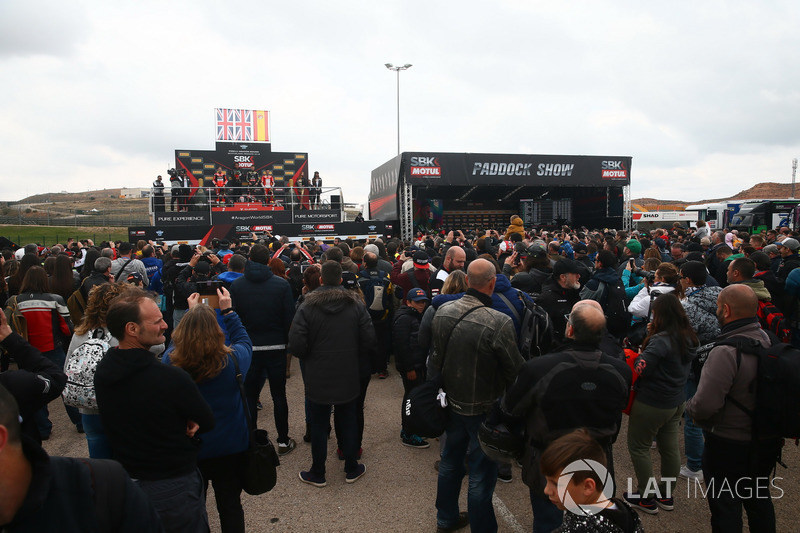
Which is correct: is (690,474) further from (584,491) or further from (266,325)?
(266,325)

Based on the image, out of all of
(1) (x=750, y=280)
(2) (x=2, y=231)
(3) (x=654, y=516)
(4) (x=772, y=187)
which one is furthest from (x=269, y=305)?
(4) (x=772, y=187)

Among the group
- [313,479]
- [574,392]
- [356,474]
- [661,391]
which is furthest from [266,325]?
[661,391]

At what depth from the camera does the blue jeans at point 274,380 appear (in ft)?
14.2

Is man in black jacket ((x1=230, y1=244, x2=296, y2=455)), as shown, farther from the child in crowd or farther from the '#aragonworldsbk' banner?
the '#aragonworldsbk' banner

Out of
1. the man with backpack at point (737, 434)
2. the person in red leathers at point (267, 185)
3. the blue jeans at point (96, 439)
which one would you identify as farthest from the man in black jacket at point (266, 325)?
the person in red leathers at point (267, 185)

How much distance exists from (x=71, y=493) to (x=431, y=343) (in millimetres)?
2492

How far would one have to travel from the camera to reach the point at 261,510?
3.55 metres

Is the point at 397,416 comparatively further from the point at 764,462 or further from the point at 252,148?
the point at 252,148

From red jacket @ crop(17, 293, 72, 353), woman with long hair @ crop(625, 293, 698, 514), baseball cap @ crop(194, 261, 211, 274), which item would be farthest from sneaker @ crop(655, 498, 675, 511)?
red jacket @ crop(17, 293, 72, 353)

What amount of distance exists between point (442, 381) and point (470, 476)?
631 mm

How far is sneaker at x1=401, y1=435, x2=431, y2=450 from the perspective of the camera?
4.56 m

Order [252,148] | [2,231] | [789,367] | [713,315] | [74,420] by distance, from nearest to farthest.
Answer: [789,367]
[713,315]
[74,420]
[252,148]
[2,231]

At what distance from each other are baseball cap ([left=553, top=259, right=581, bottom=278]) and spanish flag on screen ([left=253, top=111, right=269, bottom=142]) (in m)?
22.2

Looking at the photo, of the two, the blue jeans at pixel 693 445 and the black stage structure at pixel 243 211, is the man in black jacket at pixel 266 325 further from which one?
the black stage structure at pixel 243 211
